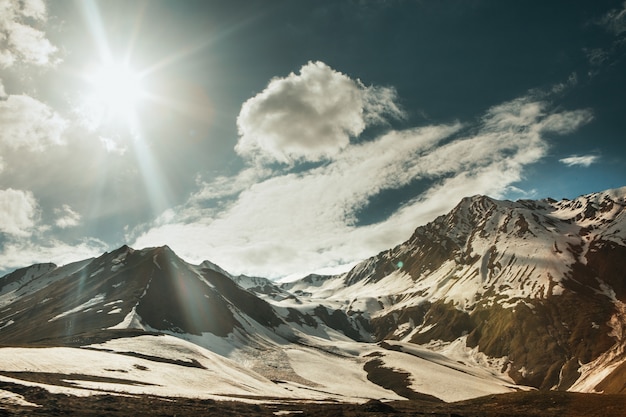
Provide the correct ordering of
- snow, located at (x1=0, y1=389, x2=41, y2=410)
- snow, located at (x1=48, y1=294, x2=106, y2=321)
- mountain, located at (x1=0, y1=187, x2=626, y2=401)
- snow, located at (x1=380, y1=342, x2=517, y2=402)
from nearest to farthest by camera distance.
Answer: snow, located at (x1=0, y1=389, x2=41, y2=410), mountain, located at (x1=0, y1=187, x2=626, y2=401), snow, located at (x1=380, y1=342, x2=517, y2=402), snow, located at (x1=48, y1=294, x2=106, y2=321)

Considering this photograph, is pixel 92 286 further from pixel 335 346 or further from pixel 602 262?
pixel 602 262

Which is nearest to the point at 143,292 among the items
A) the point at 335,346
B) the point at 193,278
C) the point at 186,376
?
the point at 193,278

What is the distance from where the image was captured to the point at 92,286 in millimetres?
178250

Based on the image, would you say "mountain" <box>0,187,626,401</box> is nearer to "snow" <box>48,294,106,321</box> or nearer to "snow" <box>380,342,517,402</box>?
"snow" <box>380,342,517,402</box>

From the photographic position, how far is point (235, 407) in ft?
144

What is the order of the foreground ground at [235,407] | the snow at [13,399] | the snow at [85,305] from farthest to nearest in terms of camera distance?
the snow at [85,305], the foreground ground at [235,407], the snow at [13,399]

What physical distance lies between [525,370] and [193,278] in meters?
138

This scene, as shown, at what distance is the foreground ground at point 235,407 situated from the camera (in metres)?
32.4

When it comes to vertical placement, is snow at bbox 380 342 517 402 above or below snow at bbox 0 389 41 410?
below

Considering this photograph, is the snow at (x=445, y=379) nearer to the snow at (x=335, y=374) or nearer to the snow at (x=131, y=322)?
the snow at (x=335, y=374)

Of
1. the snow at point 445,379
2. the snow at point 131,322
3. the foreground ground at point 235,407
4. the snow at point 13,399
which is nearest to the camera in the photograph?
the snow at point 13,399

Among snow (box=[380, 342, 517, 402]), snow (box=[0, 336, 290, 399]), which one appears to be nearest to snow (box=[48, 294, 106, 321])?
snow (box=[0, 336, 290, 399])

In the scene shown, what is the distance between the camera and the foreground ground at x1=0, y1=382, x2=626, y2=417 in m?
32.4

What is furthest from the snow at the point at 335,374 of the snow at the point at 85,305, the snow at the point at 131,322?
the snow at the point at 85,305
